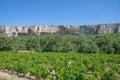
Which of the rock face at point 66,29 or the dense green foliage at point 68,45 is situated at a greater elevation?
the rock face at point 66,29

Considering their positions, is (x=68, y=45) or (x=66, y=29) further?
(x=66, y=29)

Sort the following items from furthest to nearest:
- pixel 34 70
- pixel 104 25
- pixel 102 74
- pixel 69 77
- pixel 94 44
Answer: pixel 104 25 < pixel 94 44 < pixel 34 70 < pixel 102 74 < pixel 69 77

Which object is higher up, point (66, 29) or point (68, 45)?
point (66, 29)

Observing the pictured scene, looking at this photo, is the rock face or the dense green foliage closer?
the dense green foliage

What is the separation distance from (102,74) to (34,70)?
19.1 feet

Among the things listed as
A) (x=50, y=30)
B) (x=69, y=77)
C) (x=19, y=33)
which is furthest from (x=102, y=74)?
(x=19, y=33)

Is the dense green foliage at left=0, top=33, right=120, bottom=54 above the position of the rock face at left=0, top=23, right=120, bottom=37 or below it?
below

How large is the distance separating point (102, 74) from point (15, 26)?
475 feet

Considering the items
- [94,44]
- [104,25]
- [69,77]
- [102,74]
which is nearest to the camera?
[69,77]

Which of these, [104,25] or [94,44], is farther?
[104,25]

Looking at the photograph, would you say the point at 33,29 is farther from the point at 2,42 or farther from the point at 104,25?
the point at 2,42

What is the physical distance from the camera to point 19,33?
497ft

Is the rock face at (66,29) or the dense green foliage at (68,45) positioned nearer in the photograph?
the dense green foliage at (68,45)

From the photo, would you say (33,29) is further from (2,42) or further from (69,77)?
(69,77)
